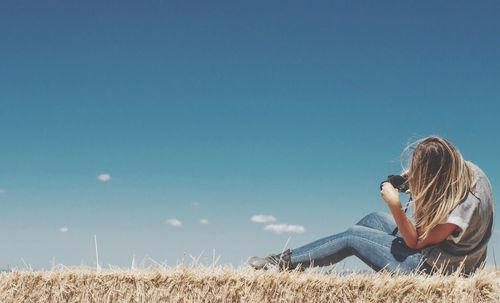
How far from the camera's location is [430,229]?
5.14m

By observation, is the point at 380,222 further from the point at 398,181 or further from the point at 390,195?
the point at 390,195

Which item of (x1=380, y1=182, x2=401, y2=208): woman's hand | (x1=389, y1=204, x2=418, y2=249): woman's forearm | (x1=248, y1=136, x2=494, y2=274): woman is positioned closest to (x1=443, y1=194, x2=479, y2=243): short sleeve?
(x1=248, y1=136, x2=494, y2=274): woman

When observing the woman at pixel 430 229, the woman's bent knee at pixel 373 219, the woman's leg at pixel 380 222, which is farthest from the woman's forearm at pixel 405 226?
the woman's bent knee at pixel 373 219

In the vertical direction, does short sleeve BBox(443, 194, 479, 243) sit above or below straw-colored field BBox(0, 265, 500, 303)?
above

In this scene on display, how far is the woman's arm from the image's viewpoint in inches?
201

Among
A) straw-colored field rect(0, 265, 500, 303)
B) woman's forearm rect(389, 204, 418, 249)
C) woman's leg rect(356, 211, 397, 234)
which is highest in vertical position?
woman's leg rect(356, 211, 397, 234)

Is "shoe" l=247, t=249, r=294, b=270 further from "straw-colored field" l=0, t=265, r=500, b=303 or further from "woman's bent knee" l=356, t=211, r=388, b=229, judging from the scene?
"woman's bent knee" l=356, t=211, r=388, b=229

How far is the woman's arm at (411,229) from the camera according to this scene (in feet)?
16.8

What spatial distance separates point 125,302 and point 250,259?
1.10 meters

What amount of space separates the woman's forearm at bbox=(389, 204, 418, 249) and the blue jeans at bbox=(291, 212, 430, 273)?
20 cm

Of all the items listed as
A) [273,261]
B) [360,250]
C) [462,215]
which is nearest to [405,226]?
[462,215]

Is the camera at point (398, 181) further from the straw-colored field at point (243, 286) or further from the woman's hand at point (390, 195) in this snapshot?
the straw-colored field at point (243, 286)

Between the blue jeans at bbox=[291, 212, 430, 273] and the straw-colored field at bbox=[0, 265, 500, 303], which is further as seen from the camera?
the blue jeans at bbox=[291, 212, 430, 273]

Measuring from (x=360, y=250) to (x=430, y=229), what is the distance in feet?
2.17
